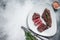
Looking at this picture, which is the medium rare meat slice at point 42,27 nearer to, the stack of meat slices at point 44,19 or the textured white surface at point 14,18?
the stack of meat slices at point 44,19

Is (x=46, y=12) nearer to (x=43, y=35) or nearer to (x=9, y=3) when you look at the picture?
(x=43, y=35)

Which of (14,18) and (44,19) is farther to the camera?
(44,19)

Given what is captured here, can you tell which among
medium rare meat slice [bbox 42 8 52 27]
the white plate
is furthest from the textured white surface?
medium rare meat slice [bbox 42 8 52 27]

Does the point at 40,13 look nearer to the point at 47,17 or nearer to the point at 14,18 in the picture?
the point at 47,17

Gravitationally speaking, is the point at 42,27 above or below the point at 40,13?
below

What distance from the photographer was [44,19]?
153cm

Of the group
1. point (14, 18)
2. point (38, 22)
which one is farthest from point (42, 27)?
point (14, 18)

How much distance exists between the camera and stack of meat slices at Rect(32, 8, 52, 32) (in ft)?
4.84

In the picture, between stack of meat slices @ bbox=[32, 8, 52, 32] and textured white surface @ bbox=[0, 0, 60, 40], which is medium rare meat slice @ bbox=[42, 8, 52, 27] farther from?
textured white surface @ bbox=[0, 0, 60, 40]

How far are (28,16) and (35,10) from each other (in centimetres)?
10

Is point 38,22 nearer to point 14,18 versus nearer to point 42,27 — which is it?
point 42,27

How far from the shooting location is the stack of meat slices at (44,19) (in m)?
1.48

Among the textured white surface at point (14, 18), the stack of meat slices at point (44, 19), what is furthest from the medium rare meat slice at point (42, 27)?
the textured white surface at point (14, 18)

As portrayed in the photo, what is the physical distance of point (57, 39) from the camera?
1.60 metres
